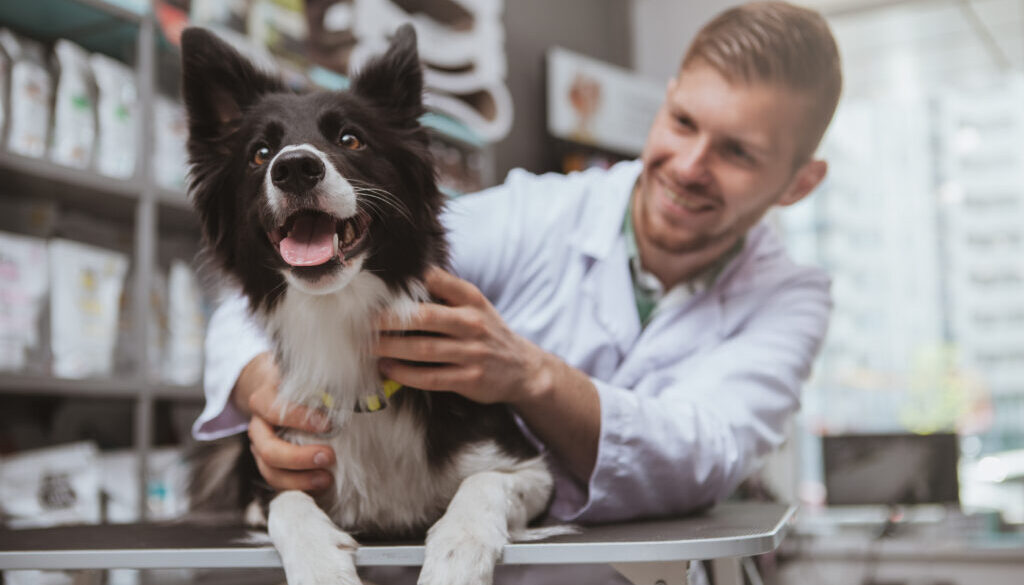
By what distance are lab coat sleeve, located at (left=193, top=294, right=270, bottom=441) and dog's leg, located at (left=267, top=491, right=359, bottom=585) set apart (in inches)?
12.4

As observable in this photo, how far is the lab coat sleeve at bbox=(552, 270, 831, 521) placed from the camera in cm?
117

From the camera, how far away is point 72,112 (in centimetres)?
209

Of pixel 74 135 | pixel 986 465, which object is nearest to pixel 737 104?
pixel 74 135

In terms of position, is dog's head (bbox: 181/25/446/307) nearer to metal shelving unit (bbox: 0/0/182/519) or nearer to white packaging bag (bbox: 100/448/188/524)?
metal shelving unit (bbox: 0/0/182/519)

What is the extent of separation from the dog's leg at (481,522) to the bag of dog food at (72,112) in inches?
59.2

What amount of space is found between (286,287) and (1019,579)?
3.80m

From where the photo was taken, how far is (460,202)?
146 centimetres

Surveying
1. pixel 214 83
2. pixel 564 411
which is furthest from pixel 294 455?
pixel 214 83

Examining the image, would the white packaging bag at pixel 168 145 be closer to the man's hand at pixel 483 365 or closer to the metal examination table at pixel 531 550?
the metal examination table at pixel 531 550

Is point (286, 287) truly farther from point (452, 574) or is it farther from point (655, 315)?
point (655, 315)

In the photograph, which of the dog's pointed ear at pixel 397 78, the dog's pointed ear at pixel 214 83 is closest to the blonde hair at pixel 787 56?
the dog's pointed ear at pixel 397 78

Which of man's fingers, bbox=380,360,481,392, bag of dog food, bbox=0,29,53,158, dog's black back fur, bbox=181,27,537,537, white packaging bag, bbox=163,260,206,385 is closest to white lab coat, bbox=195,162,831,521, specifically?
dog's black back fur, bbox=181,27,537,537

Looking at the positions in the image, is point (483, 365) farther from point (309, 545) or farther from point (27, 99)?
point (27, 99)

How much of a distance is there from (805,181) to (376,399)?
32.6 inches
